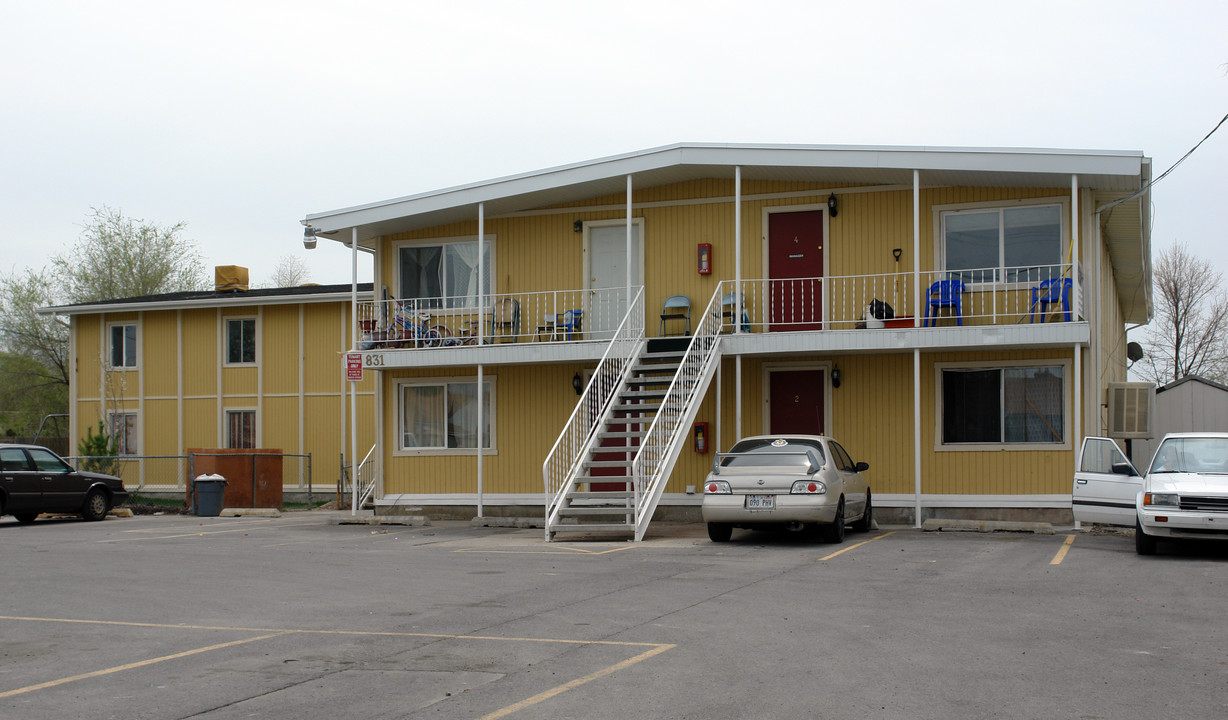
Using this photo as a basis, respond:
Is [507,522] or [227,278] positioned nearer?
[507,522]

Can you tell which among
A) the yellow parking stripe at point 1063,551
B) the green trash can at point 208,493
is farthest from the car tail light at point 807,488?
the green trash can at point 208,493

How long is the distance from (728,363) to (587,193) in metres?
4.04

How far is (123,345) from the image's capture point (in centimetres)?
3186

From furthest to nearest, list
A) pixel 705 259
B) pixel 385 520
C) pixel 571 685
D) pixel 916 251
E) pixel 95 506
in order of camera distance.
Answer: pixel 95 506, pixel 385 520, pixel 705 259, pixel 916 251, pixel 571 685

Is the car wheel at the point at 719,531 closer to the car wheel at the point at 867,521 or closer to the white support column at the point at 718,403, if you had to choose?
the car wheel at the point at 867,521

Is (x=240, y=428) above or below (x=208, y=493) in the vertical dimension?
above

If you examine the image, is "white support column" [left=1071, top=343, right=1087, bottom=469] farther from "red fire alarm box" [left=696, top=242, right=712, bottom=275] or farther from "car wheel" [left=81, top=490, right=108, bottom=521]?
"car wheel" [left=81, top=490, right=108, bottom=521]

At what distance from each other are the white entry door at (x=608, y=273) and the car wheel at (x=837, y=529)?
6.56 metres

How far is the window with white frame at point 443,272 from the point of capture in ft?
70.0

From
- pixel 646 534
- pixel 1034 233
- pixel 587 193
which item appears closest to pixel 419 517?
pixel 646 534

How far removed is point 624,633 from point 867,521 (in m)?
9.74

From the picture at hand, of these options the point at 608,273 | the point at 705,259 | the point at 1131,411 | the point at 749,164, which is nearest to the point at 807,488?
the point at 749,164

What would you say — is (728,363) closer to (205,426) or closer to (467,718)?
(467,718)

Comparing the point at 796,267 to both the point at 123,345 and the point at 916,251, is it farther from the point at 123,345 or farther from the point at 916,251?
the point at 123,345
